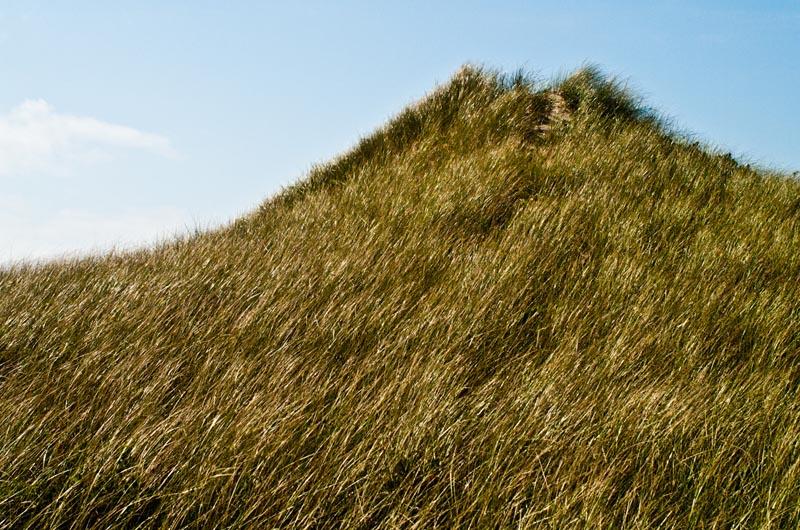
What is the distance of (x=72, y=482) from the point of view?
195 cm

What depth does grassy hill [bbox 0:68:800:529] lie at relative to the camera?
1955mm

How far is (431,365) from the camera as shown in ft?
8.77

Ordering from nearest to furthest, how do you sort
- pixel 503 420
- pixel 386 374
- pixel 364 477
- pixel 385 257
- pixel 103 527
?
pixel 103 527
pixel 364 477
pixel 503 420
pixel 386 374
pixel 385 257

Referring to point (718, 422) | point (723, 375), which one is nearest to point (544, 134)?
point (723, 375)

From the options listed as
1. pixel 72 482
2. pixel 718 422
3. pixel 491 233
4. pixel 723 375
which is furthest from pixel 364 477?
pixel 491 233

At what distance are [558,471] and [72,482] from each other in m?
1.49

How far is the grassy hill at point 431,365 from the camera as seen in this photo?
77.0 inches

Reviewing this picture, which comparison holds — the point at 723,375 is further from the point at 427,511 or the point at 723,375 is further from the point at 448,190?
the point at 448,190

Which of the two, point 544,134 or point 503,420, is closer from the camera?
point 503,420

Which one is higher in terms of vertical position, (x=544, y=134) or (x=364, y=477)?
(x=544, y=134)

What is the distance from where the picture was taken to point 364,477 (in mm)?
1939

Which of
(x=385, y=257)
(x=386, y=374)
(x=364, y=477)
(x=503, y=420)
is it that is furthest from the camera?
(x=385, y=257)

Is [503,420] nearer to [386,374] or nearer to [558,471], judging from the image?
[558,471]

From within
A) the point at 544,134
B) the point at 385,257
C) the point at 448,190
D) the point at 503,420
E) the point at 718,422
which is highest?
the point at 544,134
